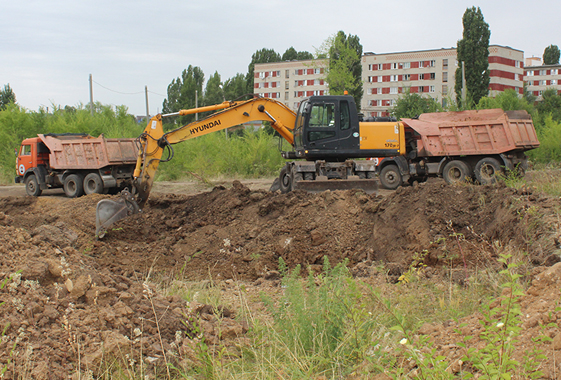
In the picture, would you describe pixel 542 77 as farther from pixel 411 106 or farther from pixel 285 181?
pixel 285 181

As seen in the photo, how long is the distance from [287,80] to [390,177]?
71945 millimetres

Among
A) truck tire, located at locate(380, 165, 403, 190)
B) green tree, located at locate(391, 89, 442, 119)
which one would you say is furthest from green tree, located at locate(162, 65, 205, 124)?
truck tire, located at locate(380, 165, 403, 190)

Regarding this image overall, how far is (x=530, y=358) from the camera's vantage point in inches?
121

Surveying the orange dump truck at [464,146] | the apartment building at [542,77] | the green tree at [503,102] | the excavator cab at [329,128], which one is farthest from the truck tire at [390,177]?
the apartment building at [542,77]

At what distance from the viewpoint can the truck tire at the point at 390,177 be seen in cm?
1669

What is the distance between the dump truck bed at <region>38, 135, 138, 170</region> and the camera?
16516 mm

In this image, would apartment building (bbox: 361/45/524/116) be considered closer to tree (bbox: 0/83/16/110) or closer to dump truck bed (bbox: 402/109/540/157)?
tree (bbox: 0/83/16/110)

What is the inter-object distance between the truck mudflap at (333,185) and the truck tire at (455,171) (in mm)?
4188

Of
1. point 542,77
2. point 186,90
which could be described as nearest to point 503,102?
point 186,90

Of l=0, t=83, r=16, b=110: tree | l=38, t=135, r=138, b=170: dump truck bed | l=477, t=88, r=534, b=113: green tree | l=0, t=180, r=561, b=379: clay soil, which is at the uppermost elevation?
l=0, t=83, r=16, b=110: tree

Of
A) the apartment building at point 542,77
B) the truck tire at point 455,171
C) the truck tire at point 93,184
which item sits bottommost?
the truck tire at point 93,184

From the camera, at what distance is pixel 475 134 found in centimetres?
1526

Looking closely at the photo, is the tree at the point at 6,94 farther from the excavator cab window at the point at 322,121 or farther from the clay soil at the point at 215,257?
the excavator cab window at the point at 322,121

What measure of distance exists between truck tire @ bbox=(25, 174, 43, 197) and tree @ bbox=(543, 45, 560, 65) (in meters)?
103
